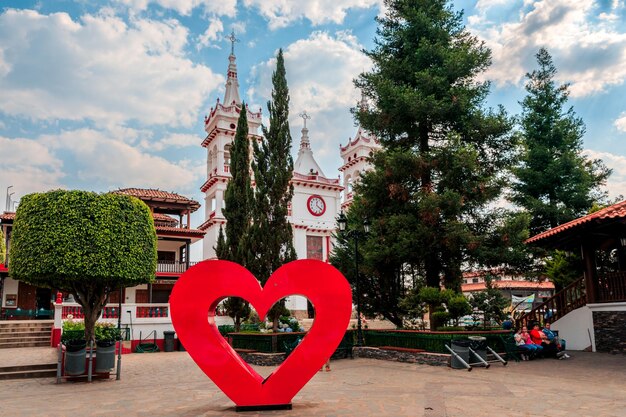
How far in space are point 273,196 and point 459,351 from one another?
9.96m

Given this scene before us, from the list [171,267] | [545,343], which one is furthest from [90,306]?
[171,267]

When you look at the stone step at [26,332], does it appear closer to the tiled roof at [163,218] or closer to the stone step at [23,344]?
the stone step at [23,344]

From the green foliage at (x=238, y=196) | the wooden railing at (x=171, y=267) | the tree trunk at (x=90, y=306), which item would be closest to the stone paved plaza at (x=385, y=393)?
the tree trunk at (x=90, y=306)

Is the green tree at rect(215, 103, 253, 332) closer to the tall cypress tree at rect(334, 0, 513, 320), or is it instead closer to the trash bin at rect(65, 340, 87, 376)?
the tall cypress tree at rect(334, 0, 513, 320)

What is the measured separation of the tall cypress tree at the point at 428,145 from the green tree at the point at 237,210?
542 cm

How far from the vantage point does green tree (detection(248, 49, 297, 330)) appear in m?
19.7

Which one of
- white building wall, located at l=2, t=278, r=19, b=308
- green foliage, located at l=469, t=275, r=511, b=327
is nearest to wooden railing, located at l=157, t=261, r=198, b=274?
white building wall, located at l=2, t=278, r=19, b=308

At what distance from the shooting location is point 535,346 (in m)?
14.6

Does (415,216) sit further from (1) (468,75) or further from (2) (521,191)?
(2) (521,191)

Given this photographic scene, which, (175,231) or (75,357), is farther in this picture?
(175,231)

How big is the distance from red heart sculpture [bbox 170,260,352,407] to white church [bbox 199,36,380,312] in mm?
28836

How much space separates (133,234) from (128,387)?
4.03 m

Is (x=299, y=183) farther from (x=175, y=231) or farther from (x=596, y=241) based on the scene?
(x=596, y=241)

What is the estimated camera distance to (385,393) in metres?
9.59
